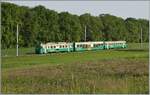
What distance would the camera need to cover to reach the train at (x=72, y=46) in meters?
54.0

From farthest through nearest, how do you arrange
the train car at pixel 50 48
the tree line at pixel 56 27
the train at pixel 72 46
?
the tree line at pixel 56 27 < the train at pixel 72 46 < the train car at pixel 50 48

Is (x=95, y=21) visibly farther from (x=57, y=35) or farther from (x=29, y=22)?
(x=29, y=22)

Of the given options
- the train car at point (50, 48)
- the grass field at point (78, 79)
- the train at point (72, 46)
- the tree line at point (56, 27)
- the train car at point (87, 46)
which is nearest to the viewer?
the grass field at point (78, 79)

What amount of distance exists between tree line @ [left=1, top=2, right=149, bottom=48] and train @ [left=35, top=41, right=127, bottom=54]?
658cm

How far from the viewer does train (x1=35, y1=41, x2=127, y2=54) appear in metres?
54.0

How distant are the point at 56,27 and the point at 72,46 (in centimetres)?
1449

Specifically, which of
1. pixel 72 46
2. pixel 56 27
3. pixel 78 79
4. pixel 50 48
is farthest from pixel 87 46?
pixel 78 79

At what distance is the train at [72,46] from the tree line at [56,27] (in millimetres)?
6579

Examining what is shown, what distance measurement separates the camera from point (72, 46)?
59.2 m

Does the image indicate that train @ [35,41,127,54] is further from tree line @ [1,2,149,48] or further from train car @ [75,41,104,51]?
tree line @ [1,2,149,48]

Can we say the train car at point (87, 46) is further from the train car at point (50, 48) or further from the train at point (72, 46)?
the train car at point (50, 48)

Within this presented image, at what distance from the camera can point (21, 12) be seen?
66375 millimetres

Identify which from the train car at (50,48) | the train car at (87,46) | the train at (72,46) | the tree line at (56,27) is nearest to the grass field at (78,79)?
the train car at (50,48)

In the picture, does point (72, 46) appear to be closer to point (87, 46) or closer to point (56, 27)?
point (87, 46)
